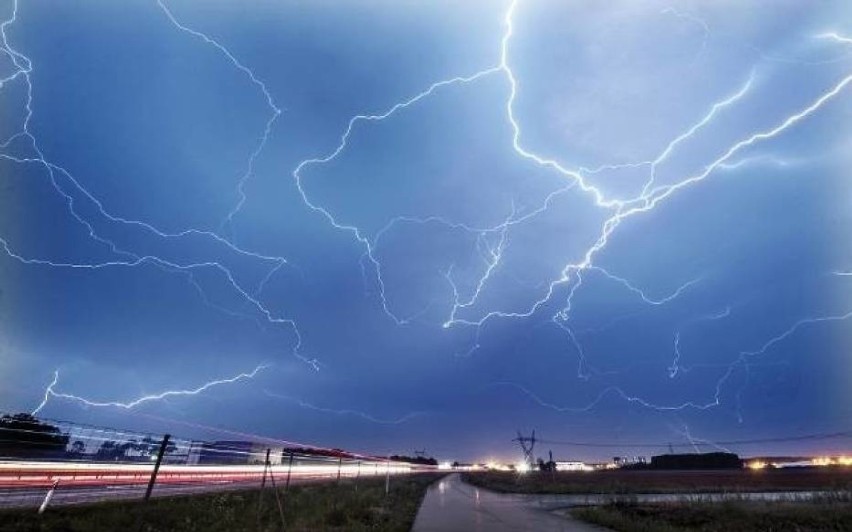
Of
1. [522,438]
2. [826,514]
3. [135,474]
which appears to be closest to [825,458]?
[522,438]

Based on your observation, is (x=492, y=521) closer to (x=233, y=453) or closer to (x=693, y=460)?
(x=233, y=453)

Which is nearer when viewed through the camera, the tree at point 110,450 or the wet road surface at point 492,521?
the wet road surface at point 492,521

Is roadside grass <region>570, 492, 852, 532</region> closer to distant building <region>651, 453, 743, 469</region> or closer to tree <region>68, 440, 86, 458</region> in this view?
tree <region>68, 440, 86, 458</region>

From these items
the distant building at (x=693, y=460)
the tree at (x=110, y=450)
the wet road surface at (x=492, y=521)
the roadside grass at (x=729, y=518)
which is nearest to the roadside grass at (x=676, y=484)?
the roadside grass at (x=729, y=518)

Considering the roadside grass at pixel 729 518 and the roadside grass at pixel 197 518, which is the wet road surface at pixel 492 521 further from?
the roadside grass at pixel 729 518

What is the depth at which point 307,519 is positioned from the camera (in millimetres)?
12070

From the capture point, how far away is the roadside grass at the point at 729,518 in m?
12.8

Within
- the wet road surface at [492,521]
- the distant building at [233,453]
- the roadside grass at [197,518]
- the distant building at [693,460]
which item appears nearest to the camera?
the roadside grass at [197,518]

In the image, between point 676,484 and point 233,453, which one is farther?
point 676,484

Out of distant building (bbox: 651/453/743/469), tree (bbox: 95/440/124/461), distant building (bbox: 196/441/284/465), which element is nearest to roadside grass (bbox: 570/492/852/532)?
distant building (bbox: 196/441/284/465)

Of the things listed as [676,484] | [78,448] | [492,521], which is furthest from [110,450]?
[676,484]

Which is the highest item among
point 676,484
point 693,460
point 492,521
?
point 693,460

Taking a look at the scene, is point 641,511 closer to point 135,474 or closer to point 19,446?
point 135,474

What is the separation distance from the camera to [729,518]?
14.3 meters
